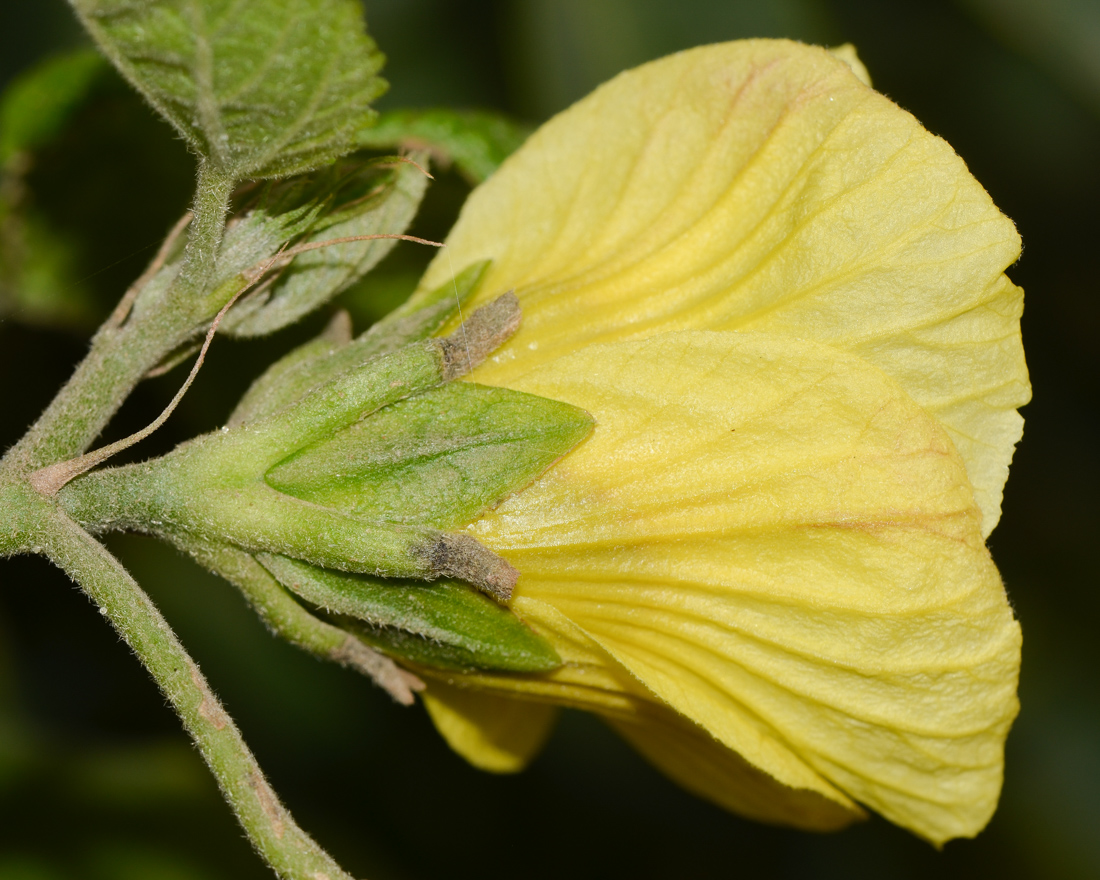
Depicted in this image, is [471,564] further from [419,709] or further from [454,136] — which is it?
[419,709]

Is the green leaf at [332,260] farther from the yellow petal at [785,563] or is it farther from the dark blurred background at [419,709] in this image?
the dark blurred background at [419,709]

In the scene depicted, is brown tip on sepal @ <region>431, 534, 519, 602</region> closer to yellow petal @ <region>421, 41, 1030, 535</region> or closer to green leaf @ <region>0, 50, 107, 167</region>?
yellow petal @ <region>421, 41, 1030, 535</region>

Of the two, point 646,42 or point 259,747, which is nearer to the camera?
point 646,42

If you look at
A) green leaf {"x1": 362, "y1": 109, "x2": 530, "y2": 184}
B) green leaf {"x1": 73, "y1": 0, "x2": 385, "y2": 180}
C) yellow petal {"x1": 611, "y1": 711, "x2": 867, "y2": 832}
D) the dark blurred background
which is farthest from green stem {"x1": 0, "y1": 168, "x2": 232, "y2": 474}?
yellow petal {"x1": 611, "y1": 711, "x2": 867, "y2": 832}

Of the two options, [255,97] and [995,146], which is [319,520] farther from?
[995,146]

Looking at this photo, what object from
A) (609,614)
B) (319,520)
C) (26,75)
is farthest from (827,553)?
(26,75)
